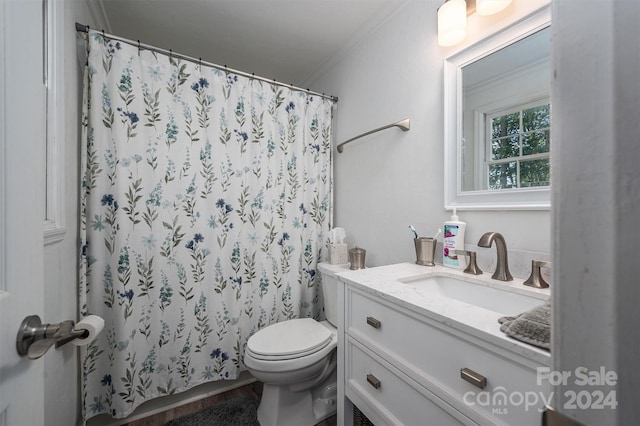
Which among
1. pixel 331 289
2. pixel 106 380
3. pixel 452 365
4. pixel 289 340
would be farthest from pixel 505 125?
pixel 106 380

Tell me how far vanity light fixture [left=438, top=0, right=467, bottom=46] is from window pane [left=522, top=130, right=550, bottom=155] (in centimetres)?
52

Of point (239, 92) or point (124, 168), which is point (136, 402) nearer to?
point (124, 168)

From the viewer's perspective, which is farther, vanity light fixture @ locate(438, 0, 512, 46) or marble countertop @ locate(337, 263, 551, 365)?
vanity light fixture @ locate(438, 0, 512, 46)

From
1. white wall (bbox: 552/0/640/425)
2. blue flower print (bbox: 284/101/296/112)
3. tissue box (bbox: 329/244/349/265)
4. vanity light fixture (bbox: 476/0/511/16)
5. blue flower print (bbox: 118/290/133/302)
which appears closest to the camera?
white wall (bbox: 552/0/640/425)

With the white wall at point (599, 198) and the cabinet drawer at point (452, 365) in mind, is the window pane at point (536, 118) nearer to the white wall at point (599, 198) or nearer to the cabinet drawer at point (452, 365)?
the cabinet drawer at point (452, 365)

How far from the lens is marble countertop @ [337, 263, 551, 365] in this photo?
569 mm

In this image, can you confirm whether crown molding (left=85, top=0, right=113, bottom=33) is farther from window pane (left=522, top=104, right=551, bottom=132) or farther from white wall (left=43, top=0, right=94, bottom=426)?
window pane (left=522, top=104, right=551, bottom=132)

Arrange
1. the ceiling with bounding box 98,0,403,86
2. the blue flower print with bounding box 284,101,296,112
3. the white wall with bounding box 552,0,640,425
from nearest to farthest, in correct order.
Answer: the white wall with bounding box 552,0,640,425 → the ceiling with bounding box 98,0,403,86 → the blue flower print with bounding box 284,101,296,112

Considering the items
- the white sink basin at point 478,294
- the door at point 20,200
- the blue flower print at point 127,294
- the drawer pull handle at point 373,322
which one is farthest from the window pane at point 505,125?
the blue flower print at point 127,294

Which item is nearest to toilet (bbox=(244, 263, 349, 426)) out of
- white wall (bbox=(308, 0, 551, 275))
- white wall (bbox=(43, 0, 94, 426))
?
white wall (bbox=(308, 0, 551, 275))

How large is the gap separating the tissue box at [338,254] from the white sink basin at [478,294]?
2.17ft

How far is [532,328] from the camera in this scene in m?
0.54

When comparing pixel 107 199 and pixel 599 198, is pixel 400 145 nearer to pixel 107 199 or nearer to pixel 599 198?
pixel 599 198

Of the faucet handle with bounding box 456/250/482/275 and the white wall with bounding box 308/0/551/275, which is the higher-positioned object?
the white wall with bounding box 308/0/551/275
